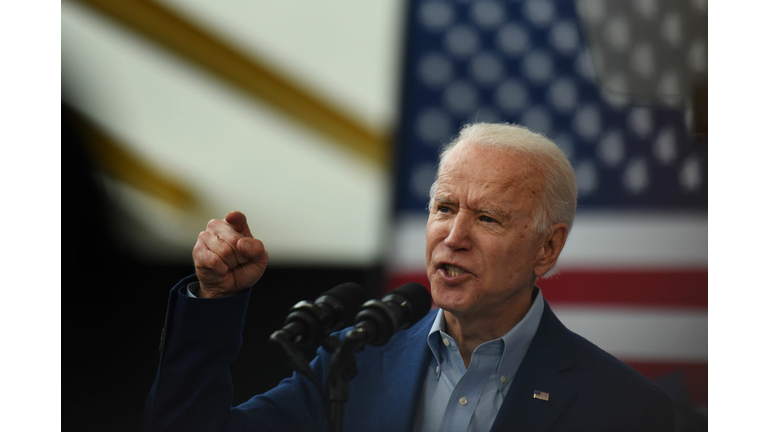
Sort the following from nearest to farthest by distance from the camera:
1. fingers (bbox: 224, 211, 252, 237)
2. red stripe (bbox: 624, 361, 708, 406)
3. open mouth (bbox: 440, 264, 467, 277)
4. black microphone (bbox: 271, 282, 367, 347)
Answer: black microphone (bbox: 271, 282, 367, 347)
fingers (bbox: 224, 211, 252, 237)
open mouth (bbox: 440, 264, 467, 277)
red stripe (bbox: 624, 361, 708, 406)

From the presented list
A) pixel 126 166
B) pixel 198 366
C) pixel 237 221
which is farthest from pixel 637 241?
pixel 126 166

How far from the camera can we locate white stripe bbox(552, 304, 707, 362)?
196 cm

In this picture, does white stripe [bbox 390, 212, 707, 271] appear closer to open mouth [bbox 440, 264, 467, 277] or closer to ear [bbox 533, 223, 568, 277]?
ear [bbox 533, 223, 568, 277]

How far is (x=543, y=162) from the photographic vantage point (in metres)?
1.82

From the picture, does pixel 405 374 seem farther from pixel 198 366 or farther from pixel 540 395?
pixel 198 366

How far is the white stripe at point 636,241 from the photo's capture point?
1972 millimetres

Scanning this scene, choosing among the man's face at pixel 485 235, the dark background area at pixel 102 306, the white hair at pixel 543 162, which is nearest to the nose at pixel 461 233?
the man's face at pixel 485 235

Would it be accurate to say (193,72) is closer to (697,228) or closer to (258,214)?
(258,214)

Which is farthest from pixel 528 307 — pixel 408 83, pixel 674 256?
pixel 408 83

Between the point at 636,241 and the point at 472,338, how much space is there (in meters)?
0.57

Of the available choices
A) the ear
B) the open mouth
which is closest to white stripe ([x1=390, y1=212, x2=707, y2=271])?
the ear

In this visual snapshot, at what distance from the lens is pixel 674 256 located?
1967mm

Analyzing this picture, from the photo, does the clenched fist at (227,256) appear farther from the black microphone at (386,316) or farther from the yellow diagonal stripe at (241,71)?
the yellow diagonal stripe at (241,71)

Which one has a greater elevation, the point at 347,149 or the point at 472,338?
the point at 347,149
